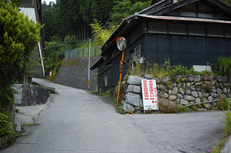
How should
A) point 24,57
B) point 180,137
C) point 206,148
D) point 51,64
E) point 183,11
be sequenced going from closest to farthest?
1. point 206,148
2. point 24,57
3. point 180,137
4. point 183,11
5. point 51,64

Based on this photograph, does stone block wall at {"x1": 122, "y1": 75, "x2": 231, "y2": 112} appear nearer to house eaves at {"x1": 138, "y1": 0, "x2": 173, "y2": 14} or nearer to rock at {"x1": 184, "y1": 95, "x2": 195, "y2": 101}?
rock at {"x1": 184, "y1": 95, "x2": 195, "y2": 101}

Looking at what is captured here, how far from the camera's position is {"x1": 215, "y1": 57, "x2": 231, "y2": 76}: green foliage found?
11.8 meters

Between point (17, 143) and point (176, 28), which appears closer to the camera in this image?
point (17, 143)

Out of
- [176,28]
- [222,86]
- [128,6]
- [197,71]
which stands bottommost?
[222,86]

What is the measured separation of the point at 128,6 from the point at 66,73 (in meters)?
19.9

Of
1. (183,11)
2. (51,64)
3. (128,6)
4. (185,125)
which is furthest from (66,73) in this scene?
(185,125)

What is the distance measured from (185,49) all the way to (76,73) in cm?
3122

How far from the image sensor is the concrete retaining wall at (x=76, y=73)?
37.4 m

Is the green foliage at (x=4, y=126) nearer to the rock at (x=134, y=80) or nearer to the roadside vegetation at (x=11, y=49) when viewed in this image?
the roadside vegetation at (x=11, y=49)

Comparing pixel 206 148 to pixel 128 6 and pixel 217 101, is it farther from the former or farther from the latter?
pixel 128 6

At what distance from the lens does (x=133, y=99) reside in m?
10.4

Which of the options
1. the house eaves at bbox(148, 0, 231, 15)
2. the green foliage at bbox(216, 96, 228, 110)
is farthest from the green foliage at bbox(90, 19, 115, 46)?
the green foliage at bbox(216, 96, 228, 110)

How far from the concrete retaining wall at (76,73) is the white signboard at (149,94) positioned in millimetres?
23492

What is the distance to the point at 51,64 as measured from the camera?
53.8m
